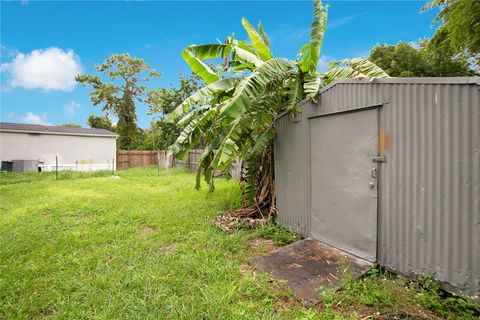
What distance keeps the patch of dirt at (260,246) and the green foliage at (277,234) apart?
9 cm

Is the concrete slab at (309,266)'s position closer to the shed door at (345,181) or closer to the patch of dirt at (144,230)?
the shed door at (345,181)

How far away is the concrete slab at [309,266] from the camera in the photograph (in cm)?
260

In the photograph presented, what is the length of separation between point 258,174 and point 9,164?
1595cm

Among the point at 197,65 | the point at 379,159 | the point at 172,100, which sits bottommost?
the point at 379,159

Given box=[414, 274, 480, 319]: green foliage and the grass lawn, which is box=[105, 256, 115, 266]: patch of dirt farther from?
box=[414, 274, 480, 319]: green foliage

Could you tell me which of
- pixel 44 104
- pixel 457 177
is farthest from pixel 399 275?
pixel 44 104

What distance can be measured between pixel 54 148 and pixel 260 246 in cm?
1770

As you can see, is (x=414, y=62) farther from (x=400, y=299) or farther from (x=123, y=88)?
(x=123, y=88)

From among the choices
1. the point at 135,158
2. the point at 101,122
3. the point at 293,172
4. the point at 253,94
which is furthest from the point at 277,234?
the point at 101,122

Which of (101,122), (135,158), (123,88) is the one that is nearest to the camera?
(135,158)

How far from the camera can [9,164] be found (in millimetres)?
13539

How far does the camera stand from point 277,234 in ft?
13.7

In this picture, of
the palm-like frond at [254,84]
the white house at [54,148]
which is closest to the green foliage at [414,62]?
the palm-like frond at [254,84]

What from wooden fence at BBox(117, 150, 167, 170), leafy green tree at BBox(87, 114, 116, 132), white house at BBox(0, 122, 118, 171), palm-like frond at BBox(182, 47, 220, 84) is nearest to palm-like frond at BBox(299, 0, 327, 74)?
palm-like frond at BBox(182, 47, 220, 84)
